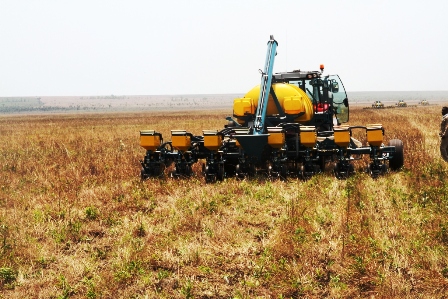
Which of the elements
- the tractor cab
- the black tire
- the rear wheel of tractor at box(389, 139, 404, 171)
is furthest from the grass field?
the tractor cab

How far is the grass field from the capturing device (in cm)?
458

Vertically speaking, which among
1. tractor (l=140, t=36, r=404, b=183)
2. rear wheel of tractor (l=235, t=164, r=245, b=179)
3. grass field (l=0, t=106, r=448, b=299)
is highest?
tractor (l=140, t=36, r=404, b=183)

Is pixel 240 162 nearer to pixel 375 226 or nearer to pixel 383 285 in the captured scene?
pixel 375 226

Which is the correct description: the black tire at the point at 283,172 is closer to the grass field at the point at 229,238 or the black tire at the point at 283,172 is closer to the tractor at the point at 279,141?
the tractor at the point at 279,141

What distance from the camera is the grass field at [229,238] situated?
458 centimetres

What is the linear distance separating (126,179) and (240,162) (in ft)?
9.20

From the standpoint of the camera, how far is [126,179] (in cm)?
1041

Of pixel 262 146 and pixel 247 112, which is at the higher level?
pixel 247 112

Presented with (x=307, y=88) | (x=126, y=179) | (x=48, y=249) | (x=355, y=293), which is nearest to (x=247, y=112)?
(x=307, y=88)

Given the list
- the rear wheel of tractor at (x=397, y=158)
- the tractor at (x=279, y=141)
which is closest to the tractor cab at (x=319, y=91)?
the tractor at (x=279, y=141)

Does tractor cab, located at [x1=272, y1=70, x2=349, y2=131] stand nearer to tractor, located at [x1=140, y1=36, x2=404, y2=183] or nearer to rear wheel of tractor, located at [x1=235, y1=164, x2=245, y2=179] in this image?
tractor, located at [x1=140, y1=36, x2=404, y2=183]

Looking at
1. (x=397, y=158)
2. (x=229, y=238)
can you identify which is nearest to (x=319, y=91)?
(x=397, y=158)

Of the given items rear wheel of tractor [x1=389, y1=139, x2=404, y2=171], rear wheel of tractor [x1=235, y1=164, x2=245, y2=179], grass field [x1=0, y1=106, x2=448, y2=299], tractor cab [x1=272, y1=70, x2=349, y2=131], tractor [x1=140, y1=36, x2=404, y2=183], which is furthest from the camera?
tractor cab [x1=272, y1=70, x2=349, y2=131]

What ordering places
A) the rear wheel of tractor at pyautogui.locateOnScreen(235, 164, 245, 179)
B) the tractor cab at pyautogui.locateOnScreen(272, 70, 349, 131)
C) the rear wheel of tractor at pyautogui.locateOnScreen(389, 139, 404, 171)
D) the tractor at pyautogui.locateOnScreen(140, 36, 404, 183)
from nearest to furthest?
the tractor at pyautogui.locateOnScreen(140, 36, 404, 183) < the rear wheel of tractor at pyautogui.locateOnScreen(235, 164, 245, 179) < the rear wheel of tractor at pyautogui.locateOnScreen(389, 139, 404, 171) < the tractor cab at pyautogui.locateOnScreen(272, 70, 349, 131)
